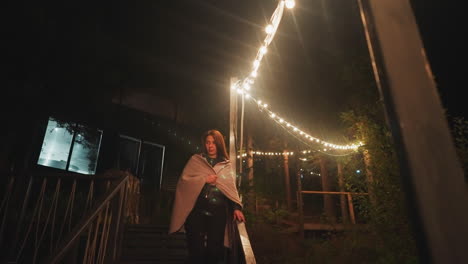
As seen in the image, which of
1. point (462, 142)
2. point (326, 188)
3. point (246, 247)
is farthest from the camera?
point (326, 188)

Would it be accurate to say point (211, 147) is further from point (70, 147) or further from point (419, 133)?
point (70, 147)

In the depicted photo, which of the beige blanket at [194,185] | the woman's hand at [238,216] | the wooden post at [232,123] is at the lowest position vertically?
the woman's hand at [238,216]

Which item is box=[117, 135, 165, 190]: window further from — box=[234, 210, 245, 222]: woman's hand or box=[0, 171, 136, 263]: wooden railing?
box=[234, 210, 245, 222]: woman's hand

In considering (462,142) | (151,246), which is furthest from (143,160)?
(462,142)

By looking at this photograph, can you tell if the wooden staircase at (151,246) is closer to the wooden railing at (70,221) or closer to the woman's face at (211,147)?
the wooden railing at (70,221)

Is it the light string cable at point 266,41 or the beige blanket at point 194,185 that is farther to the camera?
the light string cable at point 266,41

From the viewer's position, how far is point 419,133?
0.84 metres

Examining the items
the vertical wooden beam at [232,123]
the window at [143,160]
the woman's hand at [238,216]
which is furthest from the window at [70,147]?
the woman's hand at [238,216]

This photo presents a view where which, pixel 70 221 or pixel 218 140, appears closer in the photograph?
pixel 70 221

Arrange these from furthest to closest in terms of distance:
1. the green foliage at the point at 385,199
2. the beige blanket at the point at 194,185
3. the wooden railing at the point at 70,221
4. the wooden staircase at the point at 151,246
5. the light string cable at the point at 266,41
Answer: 1. the wooden staircase at the point at 151,246
2. the green foliage at the point at 385,199
3. the light string cable at the point at 266,41
4. the beige blanket at the point at 194,185
5. the wooden railing at the point at 70,221

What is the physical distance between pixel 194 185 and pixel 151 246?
2188mm

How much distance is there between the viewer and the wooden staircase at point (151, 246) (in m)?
4.01

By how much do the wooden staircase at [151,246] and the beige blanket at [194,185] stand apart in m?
1.57

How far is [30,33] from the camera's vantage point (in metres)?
4.95
